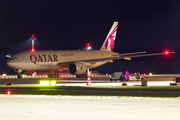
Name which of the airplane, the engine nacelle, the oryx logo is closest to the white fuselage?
the airplane

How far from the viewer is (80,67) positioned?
192 feet

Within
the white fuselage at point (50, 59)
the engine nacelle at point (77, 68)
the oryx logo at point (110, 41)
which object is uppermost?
the oryx logo at point (110, 41)

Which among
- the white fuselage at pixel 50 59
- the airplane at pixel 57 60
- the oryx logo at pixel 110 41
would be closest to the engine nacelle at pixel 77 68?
the airplane at pixel 57 60

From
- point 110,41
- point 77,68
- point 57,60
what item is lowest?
point 77,68

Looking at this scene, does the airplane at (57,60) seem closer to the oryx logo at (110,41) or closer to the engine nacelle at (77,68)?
the engine nacelle at (77,68)

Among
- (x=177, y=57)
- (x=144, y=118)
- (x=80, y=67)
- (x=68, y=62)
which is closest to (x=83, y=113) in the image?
(x=144, y=118)

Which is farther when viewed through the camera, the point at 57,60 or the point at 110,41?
the point at 110,41

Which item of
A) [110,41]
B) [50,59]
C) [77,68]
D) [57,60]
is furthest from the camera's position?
[110,41]

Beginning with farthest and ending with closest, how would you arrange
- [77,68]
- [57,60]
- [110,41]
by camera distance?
[110,41], [57,60], [77,68]

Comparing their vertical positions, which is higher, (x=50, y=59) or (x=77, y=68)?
(x=50, y=59)

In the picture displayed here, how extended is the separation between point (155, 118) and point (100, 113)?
2.78 metres

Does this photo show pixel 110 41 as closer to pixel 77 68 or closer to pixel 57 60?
pixel 57 60

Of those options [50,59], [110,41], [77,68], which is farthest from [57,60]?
[110,41]

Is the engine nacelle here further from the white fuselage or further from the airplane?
the white fuselage
